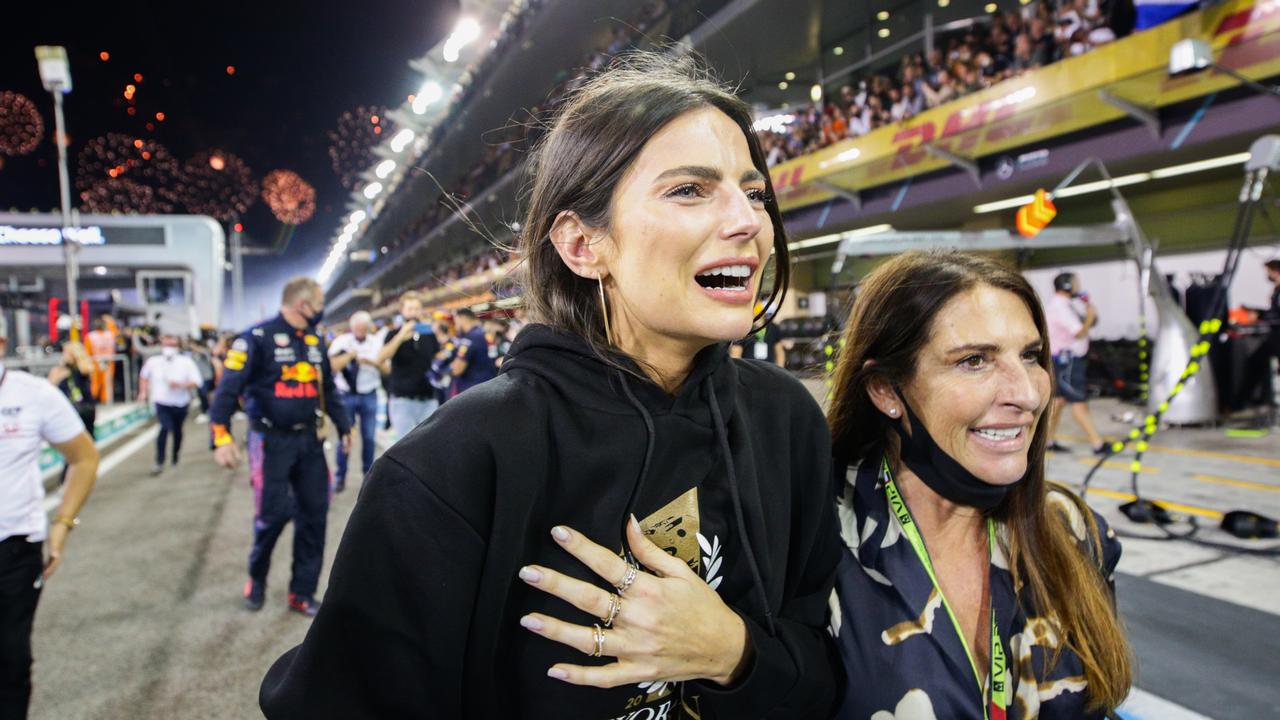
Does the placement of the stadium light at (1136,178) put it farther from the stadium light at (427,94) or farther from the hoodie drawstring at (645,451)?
the stadium light at (427,94)

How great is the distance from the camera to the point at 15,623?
238 centimetres

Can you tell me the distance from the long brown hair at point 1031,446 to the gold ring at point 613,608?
1.04m

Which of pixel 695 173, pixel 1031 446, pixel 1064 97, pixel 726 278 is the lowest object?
pixel 1031 446

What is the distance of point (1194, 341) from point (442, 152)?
3278 cm

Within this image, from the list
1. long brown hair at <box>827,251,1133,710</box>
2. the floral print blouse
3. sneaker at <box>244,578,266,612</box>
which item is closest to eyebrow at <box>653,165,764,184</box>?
long brown hair at <box>827,251,1133,710</box>

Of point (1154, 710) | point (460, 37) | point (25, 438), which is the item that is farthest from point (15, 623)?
point (460, 37)

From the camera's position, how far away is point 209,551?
5.71 m

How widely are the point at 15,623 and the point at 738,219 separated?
2.81 meters

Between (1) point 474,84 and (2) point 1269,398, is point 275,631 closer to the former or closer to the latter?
(2) point 1269,398

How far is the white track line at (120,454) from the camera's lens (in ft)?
26.2

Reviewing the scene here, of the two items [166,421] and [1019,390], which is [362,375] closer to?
[166,421]

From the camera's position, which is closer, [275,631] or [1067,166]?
[275,631]

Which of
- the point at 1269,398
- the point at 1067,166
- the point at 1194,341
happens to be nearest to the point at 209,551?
the point at 1194,341

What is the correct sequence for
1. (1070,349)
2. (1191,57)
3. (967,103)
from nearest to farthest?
1. (1191,57)
2. (1070,349)
3. (967,103)
